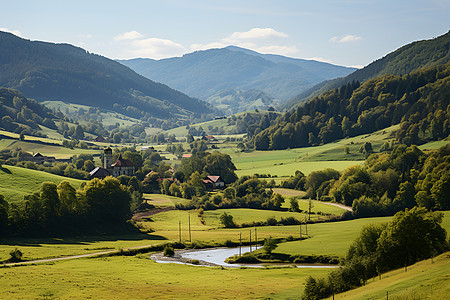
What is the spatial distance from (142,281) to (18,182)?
6429cm

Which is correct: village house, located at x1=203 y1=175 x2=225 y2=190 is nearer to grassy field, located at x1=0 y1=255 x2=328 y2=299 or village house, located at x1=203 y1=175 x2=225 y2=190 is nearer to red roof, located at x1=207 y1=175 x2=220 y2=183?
red roof, located at x1=207 y1=175 x2=220 y2=183

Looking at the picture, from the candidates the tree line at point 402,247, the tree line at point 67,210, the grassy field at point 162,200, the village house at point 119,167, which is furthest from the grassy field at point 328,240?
the village house at point 119,167

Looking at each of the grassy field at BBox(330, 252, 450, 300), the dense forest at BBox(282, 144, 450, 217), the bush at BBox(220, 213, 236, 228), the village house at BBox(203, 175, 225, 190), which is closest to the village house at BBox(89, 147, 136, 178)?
the village house at BBox(203, 175, 225, 190)

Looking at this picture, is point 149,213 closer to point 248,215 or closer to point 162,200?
point 162,200

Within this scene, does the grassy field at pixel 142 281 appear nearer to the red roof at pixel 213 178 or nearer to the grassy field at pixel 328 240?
the grassy field at pixel 328 240

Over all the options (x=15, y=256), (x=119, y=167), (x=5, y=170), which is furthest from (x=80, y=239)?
(x=119, y=167)

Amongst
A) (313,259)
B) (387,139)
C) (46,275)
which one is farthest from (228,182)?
(46,275)

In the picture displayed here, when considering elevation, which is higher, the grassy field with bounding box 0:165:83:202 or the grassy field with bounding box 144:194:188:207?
the grassy field with bounding box 0:165:83:202

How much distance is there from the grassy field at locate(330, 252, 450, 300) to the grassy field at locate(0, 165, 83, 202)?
223ft

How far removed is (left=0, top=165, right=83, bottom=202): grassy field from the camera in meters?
96.8

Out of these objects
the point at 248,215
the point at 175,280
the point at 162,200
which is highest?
the point at 162,200

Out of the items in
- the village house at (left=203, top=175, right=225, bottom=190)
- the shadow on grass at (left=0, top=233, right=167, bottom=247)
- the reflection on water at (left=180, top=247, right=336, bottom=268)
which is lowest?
the reflection on water at (left=180, top=247, right=336, bottom=268)

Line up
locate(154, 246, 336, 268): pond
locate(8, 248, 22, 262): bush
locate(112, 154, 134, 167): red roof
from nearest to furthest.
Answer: locate(8, 248, 22, 262): bush, locate(154, 246, 336, 268): pond, locate(112, 154, 134, 167): red roof

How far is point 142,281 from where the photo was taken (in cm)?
5669
